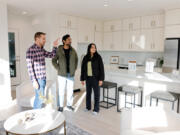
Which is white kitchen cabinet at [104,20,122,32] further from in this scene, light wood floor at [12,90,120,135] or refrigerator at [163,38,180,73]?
light wood floor at [12,90,120,135]

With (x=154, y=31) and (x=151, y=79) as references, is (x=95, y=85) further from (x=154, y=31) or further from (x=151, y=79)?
(x=154, y=31)

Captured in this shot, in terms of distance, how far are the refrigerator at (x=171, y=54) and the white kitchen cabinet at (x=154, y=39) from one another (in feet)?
1.49

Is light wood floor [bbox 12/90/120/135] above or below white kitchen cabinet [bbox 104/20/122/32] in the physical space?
below

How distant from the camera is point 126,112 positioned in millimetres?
1814

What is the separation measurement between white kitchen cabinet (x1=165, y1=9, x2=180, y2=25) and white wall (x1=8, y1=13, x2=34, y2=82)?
407 centimetres

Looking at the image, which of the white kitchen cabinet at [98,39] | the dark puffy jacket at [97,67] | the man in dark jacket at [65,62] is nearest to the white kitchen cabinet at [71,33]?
the white kitchen cabinet at [98,39]

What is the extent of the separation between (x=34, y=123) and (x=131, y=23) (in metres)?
4.64

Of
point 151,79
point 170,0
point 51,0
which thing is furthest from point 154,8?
point 51,0

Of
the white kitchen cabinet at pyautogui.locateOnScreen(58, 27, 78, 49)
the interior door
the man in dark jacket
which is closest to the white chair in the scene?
the man in dark jacket

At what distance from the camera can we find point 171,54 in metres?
4.49

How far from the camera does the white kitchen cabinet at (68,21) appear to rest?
16.5ft

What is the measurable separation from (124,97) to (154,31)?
8.50 feet

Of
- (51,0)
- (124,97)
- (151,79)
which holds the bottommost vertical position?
(124,97)

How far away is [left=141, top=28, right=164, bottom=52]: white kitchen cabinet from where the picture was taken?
501 centimetres
